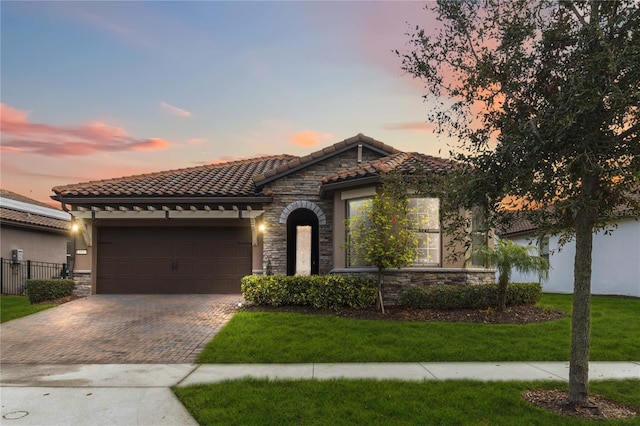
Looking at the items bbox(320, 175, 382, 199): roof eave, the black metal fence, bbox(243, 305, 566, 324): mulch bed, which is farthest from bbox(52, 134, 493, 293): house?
the black metal fence

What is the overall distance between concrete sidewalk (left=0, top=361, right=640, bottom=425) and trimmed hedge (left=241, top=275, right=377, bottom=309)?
Answer: 4.53 m

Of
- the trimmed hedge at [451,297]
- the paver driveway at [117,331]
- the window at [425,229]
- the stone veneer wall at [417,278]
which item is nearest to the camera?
the paver driveway at [117,331]

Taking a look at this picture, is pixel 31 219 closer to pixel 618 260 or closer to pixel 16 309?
pixel 16 309

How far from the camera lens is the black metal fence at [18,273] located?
63.3 feet

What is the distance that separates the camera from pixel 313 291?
12.5m

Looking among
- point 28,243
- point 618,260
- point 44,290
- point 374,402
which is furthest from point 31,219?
point 618,260

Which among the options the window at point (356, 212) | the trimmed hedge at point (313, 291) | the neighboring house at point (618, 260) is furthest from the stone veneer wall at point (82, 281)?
the neighboring house at point (618, 260)

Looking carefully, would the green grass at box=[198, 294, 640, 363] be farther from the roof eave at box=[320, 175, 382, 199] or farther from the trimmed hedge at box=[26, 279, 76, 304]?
the trimmed hedge at box=[26, 279, 76, 304]

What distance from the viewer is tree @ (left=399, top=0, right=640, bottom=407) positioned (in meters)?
4.86

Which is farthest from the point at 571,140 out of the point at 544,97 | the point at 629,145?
the point at 544,97

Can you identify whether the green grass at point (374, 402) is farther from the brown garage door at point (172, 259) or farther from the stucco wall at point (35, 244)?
the stucco wall at point (35, 244)

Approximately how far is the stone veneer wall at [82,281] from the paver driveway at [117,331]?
0.93 metres

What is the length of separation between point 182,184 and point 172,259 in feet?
9.25

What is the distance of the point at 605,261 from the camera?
1834 centimetres
